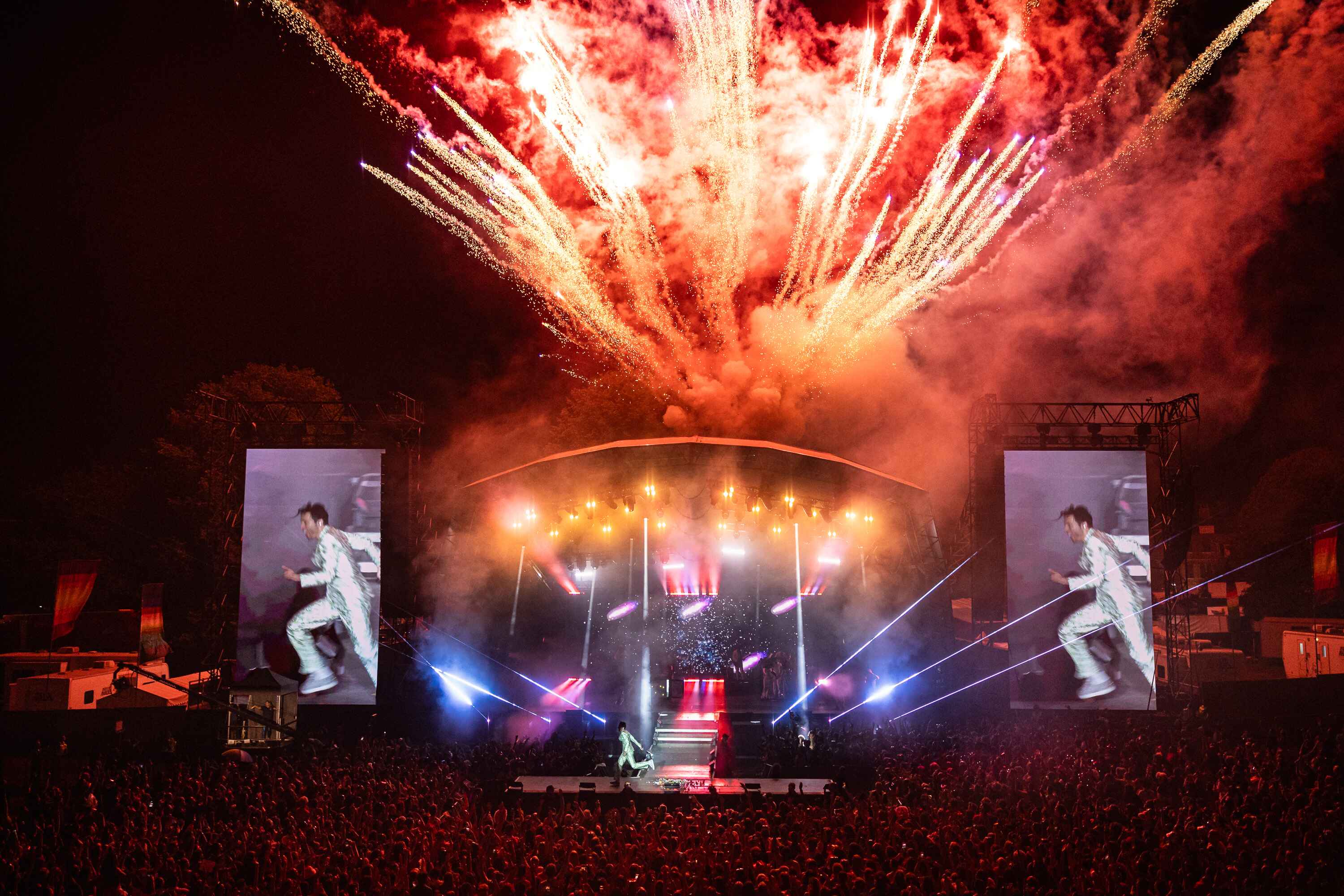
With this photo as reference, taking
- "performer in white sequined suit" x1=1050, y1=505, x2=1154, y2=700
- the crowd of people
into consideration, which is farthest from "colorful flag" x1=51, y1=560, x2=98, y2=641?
"performer in white sequined suit" x1=1050, y1=505, x2=1154, y2=700

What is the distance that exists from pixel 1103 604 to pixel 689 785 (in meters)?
8.76

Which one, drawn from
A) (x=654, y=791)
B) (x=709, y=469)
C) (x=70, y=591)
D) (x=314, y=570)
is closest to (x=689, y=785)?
(x=654, y=791)

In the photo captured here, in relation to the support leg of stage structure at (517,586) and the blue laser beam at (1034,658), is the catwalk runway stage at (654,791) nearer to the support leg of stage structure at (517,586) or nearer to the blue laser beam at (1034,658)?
the blue laser beam at (1034,658)

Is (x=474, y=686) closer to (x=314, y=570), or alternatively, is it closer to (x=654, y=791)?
(x=314, y=570)

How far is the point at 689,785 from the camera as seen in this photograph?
12133 millimetres

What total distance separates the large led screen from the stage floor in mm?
5956

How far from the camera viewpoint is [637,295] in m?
25.2

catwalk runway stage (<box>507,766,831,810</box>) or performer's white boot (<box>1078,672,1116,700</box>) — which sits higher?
performer's white boot (<box>1078,672,1116,700</box>)

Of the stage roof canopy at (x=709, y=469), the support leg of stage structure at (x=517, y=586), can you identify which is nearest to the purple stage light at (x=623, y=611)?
the support leg of stage structure at (x=517, y=586)

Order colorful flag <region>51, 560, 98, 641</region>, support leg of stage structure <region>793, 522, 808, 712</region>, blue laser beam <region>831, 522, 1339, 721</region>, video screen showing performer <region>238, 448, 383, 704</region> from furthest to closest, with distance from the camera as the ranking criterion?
1. support leg of stage structure <region>793, 522, 808, 712</region>
2. colorful flag <region>51, 560, 98, 641</region>
3. video screen showing performer <region>238, 448, 383, 704</region>
4. blue laser beam <region>831, 522, 1339, 721</region>

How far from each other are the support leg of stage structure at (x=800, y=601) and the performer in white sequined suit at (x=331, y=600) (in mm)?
9167

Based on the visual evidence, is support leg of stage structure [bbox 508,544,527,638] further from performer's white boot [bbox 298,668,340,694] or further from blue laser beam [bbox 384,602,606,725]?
performer's white boot [bbox 298,668,340,694]

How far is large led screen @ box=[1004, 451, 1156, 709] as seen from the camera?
16188 millimetres

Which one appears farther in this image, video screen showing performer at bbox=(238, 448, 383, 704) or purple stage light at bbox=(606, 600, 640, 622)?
purple stage light at bbox=(606, 600, 640, 622)
